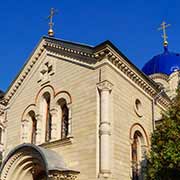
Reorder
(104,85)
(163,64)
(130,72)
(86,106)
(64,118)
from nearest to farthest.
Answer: (104,85) → (86,106) → (64,118) → (130,72) → (163,64)

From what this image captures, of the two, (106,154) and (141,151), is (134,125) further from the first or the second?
(106,154)

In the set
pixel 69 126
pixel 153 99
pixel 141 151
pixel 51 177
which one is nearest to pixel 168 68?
pixel 153 99

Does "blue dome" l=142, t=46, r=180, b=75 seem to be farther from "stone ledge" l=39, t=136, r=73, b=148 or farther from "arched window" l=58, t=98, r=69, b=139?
"stone ledge" l=39, t=136, r=73, b=148

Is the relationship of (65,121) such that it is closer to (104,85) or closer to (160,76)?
(104,85)

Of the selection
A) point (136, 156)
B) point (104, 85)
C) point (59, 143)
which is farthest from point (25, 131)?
point (136, 156)

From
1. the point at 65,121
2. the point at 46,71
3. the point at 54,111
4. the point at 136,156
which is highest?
the point at 46,71

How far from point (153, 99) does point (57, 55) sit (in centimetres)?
578

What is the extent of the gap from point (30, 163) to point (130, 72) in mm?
6514

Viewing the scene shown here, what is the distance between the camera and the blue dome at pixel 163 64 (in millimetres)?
30761

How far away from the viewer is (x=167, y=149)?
13.2 m

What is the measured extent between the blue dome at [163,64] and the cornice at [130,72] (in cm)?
1034

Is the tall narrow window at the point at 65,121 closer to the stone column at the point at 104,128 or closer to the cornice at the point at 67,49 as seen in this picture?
the stone column at the point at 104,128

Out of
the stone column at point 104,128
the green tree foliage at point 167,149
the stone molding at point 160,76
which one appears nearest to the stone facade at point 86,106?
the stone column at point 104,128

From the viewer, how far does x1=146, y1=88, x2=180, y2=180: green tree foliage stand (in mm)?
13047
